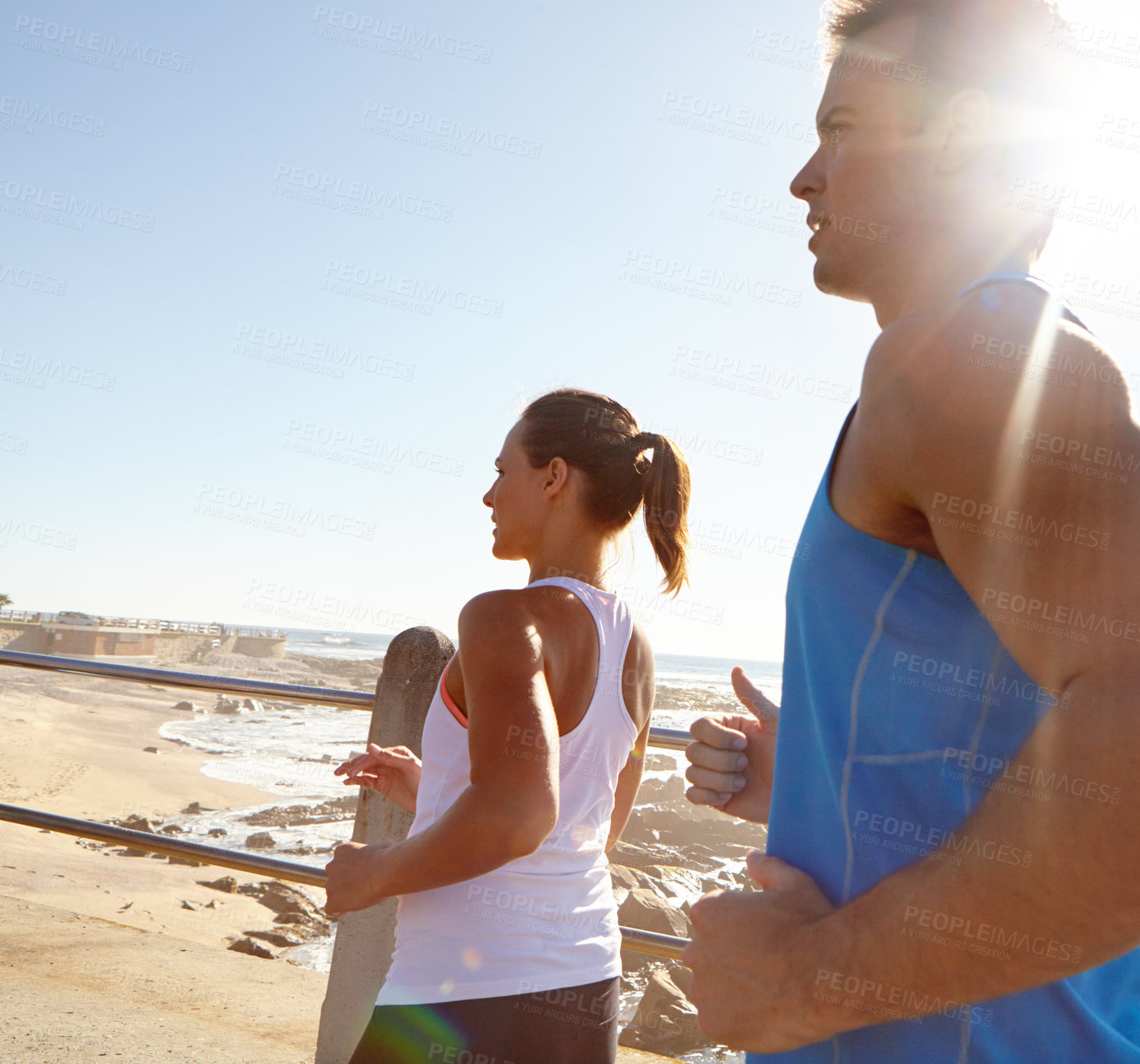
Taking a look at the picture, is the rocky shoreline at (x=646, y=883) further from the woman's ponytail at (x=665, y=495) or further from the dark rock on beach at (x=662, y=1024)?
the woman's ponytail at (x=665, y=495)

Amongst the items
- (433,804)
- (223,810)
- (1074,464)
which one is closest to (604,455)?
(433,804)

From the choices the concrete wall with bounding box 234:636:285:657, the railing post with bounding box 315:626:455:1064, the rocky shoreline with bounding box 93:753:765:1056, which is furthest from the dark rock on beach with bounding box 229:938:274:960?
the concrete wall with bounding box 234:636:285:657

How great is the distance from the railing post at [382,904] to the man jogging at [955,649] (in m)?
2.09

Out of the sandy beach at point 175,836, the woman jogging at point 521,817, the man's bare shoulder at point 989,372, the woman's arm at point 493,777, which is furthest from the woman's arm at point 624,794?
the sandy beach at point 175,836

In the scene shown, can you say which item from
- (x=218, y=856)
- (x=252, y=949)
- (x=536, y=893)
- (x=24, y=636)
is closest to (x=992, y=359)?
(x=536, y=893)

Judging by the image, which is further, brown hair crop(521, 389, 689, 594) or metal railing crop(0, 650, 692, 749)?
metal railing crop(0, 650, 692, 749)

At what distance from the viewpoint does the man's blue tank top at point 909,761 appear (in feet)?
2.31

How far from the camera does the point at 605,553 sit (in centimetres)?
204

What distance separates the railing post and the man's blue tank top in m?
2.09

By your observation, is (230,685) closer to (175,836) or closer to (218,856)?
(218,856)

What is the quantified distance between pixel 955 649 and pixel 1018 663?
0.21ft

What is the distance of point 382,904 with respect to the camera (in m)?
2.80

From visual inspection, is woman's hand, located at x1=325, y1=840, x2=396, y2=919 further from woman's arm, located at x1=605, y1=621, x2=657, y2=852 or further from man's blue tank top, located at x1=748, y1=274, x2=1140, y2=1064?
man's blue tank top, located at x1=748, y1=274, x2=1140, y2=1064

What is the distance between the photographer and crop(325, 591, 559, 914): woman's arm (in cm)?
148
